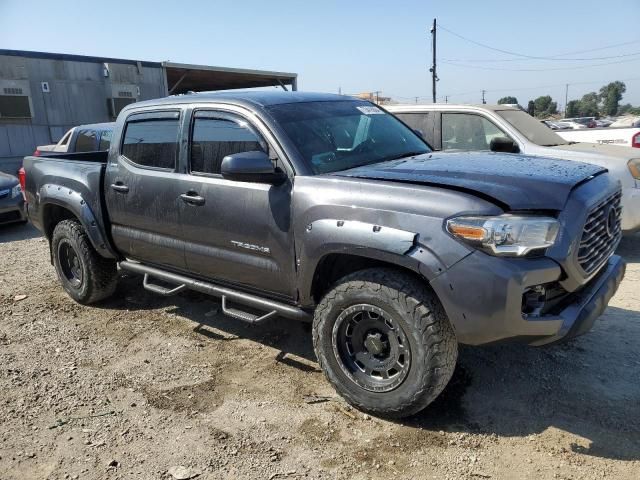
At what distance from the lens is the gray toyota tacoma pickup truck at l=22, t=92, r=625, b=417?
8.64 feet

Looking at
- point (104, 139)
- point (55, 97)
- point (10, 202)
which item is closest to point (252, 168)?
point (104, 139)

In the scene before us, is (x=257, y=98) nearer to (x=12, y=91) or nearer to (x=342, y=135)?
(x=342, y=135)

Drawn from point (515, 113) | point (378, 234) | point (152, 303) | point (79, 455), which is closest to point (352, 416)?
point (378, 234)

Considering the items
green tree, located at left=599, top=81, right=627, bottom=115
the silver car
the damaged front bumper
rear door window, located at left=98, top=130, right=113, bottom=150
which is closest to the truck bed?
the damaged front bumper

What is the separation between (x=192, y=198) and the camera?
12.6 ft

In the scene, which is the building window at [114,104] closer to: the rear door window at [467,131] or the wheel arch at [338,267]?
the rear door window at [467,131]

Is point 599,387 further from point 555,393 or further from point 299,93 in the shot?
point 299,93

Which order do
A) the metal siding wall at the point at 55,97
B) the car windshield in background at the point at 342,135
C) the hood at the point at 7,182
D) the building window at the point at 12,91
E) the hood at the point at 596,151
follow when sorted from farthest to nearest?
1. the metal siding wall at the point at 55,97
2. the building window at the point at 12,91
3. the hood at the point at 7,182
4. the hood at the point at 596,151
5. the car windshield in background at the point at 342,135

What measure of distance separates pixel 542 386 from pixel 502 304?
1201 millimetres

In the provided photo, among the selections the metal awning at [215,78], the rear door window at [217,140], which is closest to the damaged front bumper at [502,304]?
the rear door window at [217,140]

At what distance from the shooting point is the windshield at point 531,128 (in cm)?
666

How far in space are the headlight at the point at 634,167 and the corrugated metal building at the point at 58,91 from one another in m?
18.6

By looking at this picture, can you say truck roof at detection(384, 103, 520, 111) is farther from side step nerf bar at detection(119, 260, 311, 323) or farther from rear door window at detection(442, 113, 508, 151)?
side step nerf bar at detection(119, 260, 311, 323)

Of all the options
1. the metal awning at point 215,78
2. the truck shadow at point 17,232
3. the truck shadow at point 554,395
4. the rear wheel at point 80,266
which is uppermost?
the metal awning at point 215,78
